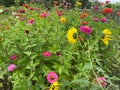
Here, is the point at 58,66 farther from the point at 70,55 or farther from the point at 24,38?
the point at 24,38

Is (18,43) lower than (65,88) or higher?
higher

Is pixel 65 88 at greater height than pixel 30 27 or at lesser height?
lesser

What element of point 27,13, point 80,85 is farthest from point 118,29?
point 80,85

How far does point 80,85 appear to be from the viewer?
106 inches

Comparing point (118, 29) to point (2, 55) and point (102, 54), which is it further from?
point (2, 55)

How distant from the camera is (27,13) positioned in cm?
473

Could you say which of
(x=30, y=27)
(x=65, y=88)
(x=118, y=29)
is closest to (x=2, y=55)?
(x=30, y=27)

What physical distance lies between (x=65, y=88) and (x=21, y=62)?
0.49m

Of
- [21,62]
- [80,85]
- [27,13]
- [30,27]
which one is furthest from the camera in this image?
[27,13]

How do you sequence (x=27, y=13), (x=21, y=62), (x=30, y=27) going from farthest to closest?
(x=27, y=13)
(x=30, y=27)
(x=21, y=62)

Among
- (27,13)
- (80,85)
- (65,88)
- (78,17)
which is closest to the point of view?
(80,85)

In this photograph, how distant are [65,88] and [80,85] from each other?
23 centimetres

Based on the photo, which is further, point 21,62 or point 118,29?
point 118,29

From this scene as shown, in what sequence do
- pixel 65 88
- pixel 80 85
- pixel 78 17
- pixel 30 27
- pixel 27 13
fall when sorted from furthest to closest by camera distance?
pixel 27 13 → pixel 78 17 → pixel 30 27 → pixel 65 88 → pixel 80 85
